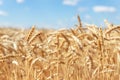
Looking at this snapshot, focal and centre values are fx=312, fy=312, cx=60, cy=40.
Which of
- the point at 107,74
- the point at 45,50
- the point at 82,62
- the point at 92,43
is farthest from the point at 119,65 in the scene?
the point at 45,50

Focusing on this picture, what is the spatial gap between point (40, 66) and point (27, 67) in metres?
0.46

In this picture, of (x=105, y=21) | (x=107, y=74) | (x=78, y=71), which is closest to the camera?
(x=107, y=74)

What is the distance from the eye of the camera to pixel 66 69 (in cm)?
231

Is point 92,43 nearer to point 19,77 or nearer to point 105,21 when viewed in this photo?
point 105,21

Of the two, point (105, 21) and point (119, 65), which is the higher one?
point (105, 21)

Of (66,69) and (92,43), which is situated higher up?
(92,43)

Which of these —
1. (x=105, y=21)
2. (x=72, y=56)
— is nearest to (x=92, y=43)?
(x=105, y=21)

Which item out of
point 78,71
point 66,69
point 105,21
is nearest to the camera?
point 66,69

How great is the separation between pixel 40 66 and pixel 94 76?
523 mm

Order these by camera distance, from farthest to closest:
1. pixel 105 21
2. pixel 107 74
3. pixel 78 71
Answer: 1. pixel 105 21
2. pixel 78 71
3. pixel 107 74

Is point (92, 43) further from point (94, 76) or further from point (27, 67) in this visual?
point (27, 67)

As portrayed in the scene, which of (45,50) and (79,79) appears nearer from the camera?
(79,79)

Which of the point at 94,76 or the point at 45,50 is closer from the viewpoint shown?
the point at 94,76

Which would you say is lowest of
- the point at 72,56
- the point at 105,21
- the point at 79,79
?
the point at 79,79
